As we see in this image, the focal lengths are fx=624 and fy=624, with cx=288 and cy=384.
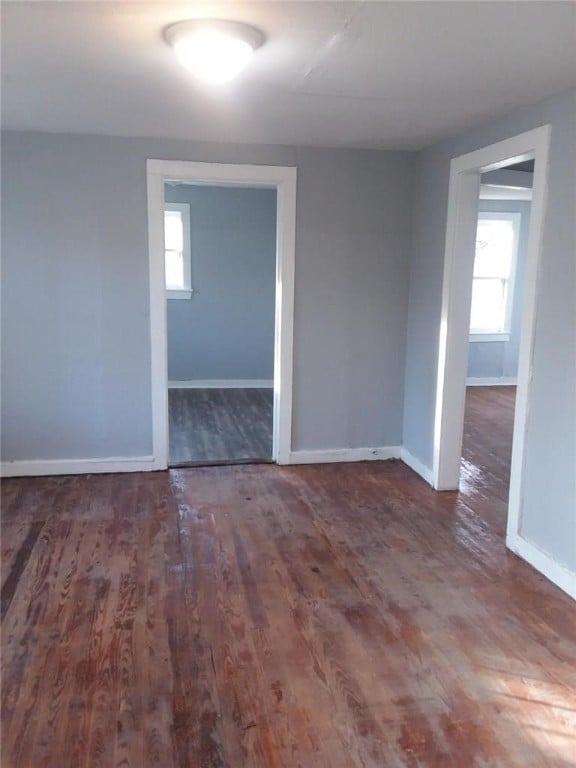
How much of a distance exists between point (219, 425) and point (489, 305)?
14.4 ft

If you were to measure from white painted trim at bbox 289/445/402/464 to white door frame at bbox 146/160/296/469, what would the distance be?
4.4 inches

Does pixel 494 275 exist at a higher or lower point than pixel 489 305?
higher

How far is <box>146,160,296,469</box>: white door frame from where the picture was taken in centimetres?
418

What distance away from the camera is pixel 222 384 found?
7.62 m

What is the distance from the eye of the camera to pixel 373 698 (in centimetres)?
219

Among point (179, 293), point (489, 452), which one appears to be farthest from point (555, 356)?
point (179, 293)

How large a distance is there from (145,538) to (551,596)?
2061mm

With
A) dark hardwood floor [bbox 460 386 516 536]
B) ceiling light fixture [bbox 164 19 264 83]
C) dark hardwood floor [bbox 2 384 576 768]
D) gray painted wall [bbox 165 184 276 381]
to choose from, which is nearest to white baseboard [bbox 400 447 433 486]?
dark hardwood floor [bbox 460 386 516 536]

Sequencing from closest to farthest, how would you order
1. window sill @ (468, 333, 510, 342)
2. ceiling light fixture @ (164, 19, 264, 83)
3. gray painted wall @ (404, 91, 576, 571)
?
ceiling light fixture @ (164, 19, 264, 83) → gray painted wall @ (404, 91, 576, 571) → window sill @ (468, 333, 510, 342)

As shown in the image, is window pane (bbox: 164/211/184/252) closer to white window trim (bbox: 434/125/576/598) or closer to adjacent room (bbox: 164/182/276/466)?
adjacent room (bbox: 164/182/276/466)

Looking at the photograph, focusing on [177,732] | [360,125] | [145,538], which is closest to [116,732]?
[177,732]

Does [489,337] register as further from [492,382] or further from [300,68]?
[300,68]

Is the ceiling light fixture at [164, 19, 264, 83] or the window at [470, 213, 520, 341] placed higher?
the ceiling light fixture at [164, 19, 264, 83]

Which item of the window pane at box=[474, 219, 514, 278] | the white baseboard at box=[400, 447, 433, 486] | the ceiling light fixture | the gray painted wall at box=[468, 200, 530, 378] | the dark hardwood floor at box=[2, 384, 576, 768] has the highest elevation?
the ceiling light fixture
